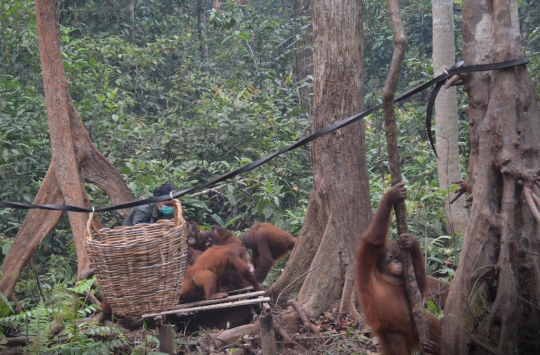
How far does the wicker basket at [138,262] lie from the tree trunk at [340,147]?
1460 millimetres

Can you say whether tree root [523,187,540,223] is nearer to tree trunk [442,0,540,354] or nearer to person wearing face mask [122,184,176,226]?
tree trunk [442,0,540,354]

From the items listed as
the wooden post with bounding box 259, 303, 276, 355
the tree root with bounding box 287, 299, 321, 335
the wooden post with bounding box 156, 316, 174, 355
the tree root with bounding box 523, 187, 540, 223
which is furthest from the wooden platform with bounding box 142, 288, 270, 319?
the tree root with bounding box 523, 187, 540, 223

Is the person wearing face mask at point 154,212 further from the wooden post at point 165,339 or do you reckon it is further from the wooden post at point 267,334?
the wooden post at point 267,334

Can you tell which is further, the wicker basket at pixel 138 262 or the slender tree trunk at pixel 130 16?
the slender tree trunk at pixel 130 16

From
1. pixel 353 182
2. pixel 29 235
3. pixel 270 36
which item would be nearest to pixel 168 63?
pixel 270 36

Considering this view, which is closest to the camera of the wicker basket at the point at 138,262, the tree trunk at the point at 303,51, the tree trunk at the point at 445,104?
the wicker basket at the point at 138,262

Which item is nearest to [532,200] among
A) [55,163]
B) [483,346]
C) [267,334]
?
[483,346]

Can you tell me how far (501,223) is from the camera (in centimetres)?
330

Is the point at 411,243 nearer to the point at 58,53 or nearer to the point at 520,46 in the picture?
the point at 520,46

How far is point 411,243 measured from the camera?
3.24m

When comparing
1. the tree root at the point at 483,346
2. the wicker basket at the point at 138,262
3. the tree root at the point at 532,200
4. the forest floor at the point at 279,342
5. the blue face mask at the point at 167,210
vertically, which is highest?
the tree root at the point at 532,200

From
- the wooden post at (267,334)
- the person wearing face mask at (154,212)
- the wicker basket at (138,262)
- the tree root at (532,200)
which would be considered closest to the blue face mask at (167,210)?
the person wearing face mask at (154,212)

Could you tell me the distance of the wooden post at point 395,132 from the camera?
8.92ft

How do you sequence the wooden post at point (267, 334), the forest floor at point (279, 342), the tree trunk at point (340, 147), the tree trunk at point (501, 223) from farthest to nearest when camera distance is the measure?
the tree trunk at point (340, 147) → the forest floor at point (279, 342) → the wooden post at point (267, 334) → the tree trunk at point (501, 223)
